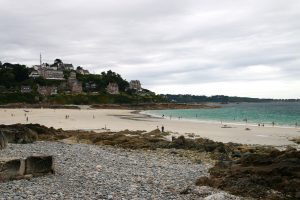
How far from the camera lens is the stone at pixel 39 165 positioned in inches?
603

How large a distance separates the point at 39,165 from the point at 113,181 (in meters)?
3.18

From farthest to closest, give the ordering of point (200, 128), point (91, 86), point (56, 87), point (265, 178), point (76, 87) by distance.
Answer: point (91, 86), point (76, 87), point (56, 87), point (200, 128), point (265, 178)

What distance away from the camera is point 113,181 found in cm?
1505

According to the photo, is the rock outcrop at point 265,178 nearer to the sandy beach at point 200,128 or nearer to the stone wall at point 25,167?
the stone wall at point 25,167

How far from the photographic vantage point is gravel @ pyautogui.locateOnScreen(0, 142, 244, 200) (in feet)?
42.2

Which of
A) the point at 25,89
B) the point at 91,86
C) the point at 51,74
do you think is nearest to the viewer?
the point at 25,89

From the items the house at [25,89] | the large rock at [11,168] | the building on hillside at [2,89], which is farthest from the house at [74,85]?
the large rock at [11,168]

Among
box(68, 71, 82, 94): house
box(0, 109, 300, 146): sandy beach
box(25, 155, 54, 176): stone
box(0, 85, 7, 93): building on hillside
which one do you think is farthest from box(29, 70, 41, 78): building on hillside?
box(25, 155, 54, 176): stone

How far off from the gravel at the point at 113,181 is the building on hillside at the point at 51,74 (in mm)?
166540

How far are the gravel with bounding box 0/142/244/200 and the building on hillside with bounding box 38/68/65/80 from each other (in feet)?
546

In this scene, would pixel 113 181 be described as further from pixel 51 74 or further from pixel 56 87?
pixel 51 74

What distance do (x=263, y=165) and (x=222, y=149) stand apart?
1158cm

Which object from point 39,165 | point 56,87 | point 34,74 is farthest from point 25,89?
point 39,165

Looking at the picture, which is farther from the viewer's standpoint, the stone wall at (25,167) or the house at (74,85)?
the house at (74,85)
